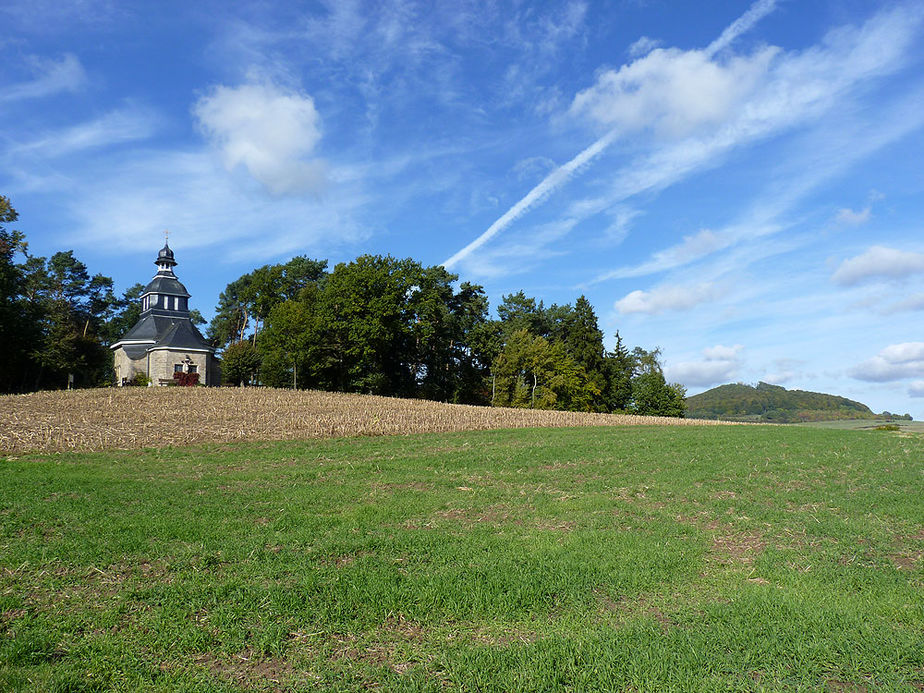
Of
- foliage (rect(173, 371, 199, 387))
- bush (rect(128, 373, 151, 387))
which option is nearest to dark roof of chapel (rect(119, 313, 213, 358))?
bush (rect(128, 373, 151, 387))

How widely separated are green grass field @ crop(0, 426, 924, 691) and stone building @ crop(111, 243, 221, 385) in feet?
185

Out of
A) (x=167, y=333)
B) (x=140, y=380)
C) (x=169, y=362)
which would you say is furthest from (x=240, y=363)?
(x=140, y=380)

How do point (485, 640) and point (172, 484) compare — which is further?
point (172, 484)

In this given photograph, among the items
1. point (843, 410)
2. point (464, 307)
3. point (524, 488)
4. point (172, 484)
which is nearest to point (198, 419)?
point (172, 484)

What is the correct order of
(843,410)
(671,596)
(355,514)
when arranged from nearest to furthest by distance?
(671,596), (355,514), (843,410)

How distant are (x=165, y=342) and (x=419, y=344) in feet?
97.1

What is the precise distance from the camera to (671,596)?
21.8 feet

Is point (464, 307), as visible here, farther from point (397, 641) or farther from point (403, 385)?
point (397, 641)

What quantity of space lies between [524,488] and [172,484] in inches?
329

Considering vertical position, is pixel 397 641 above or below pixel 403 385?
below

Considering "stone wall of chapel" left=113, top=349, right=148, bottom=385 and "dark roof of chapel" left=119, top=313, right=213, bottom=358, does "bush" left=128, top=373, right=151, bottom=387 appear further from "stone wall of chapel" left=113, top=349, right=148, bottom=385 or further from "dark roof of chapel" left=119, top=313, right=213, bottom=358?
"dark roof of chapel" left=119, top=313, right=213, bottom=358

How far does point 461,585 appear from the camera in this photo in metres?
6.67

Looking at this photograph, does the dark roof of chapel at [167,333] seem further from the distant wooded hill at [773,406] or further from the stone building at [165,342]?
the distant wooded hill at [773,406]

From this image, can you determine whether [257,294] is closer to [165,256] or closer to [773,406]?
[165,256]
